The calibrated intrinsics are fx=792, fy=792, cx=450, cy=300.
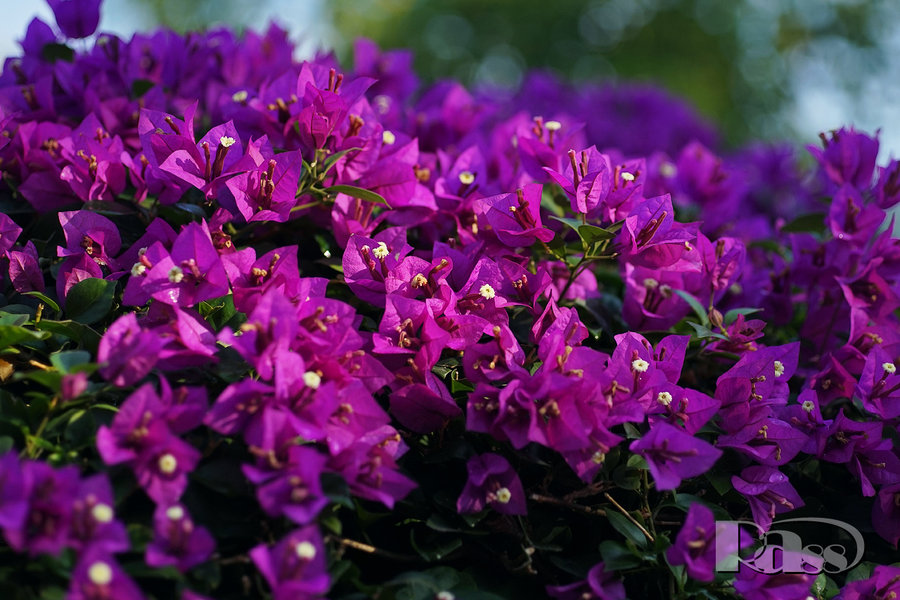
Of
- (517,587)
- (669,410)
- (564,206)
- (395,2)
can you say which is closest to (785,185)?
(564,206)

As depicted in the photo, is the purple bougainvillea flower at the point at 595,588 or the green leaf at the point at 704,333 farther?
the green leaf at the point at 704,333

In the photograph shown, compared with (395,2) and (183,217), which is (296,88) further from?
(395,2)

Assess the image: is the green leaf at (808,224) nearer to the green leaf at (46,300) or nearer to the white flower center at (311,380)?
the white flower center at (311,380)

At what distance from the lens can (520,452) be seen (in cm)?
111

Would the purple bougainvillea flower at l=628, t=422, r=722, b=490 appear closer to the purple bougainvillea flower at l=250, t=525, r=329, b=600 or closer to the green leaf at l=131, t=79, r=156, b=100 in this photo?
the purple bougainvillea flower at l=250, t=525, r=329, b=600

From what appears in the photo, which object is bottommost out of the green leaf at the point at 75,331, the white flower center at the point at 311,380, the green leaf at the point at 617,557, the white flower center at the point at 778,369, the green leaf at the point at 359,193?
the green leaf at the point at 617,557

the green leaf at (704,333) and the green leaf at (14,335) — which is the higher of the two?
the green leaf at (14,335)

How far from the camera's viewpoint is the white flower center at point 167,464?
3.03 feet

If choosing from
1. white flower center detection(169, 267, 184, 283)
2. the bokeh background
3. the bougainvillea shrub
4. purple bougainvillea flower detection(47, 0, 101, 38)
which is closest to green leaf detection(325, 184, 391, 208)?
the bougainvillea shrub

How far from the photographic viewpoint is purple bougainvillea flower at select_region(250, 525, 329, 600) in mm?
874

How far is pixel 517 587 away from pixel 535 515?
0.11m

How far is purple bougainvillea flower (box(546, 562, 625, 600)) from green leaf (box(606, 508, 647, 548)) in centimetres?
6

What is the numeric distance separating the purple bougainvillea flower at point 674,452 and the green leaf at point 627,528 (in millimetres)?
97

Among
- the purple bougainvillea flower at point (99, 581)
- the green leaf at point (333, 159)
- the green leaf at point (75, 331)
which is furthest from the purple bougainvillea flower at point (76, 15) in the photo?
the purple bougainvillea flower at point (99, 581)
